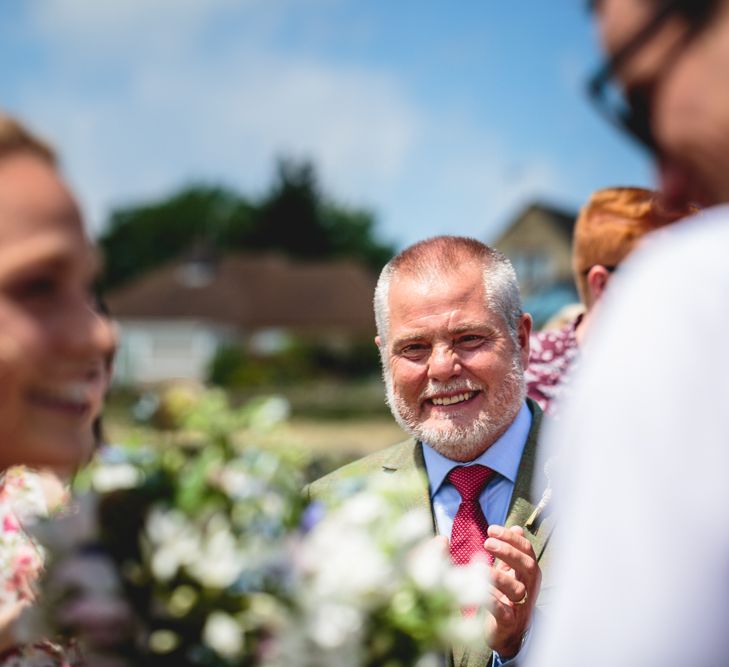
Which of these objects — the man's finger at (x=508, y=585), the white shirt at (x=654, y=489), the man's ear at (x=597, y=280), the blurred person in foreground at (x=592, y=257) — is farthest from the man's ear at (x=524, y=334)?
the white shirt at (x=654, y=489)

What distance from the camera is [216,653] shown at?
4.81 feet

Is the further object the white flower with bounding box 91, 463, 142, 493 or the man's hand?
the man's hand

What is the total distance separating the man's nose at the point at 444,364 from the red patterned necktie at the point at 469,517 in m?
0.33

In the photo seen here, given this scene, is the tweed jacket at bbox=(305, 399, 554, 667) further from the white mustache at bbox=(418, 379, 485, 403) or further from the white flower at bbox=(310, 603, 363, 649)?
the white flower at bbox=(310, 603, 363, 649)

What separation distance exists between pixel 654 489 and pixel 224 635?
82cm

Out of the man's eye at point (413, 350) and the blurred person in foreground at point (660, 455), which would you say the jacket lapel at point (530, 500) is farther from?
the blurred person in foreground at point (660, 455)

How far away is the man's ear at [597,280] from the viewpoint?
14.3ft

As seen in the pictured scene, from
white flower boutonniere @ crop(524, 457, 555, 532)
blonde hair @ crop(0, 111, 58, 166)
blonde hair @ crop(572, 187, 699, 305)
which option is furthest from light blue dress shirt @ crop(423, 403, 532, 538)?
blonde hair @ crop(0, 111, 58, 166)

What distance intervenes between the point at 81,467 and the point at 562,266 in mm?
70221

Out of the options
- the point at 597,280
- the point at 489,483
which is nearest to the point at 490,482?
the point at 489,483

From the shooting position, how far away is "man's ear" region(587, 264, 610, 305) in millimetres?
4355

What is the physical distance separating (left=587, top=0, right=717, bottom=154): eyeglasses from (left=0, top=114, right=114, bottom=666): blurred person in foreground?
802 millimetres

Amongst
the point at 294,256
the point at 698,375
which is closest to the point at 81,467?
the point at 698,375

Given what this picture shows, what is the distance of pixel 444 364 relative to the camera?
329cm
